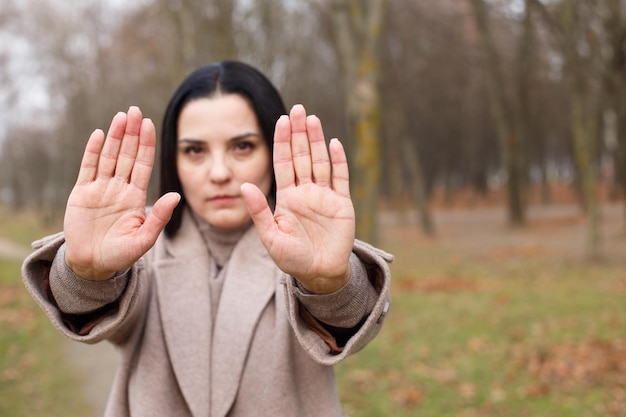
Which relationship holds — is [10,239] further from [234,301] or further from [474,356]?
[234,301]

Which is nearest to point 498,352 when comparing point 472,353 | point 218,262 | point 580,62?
point 472,353

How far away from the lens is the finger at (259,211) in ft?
5.65

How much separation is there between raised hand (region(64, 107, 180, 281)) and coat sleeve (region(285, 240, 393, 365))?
1.42ft

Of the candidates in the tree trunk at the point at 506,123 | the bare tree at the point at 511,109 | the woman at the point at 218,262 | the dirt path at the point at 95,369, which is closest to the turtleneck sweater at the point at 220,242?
the woman at the point at 218,262

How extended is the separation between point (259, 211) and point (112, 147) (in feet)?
1.56

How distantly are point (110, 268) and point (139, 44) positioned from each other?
22802mm

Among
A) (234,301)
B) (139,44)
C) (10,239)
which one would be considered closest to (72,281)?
(234,301)

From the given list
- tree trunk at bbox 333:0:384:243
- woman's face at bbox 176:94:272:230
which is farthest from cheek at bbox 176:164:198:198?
tree trunk at bbox 333:0:384:243

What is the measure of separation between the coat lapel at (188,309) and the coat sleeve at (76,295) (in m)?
0.16

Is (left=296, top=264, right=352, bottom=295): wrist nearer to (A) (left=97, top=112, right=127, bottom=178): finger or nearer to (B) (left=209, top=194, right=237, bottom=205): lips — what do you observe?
(B) (left=209, top=194, right=237, bottom=205): lips

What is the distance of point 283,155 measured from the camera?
5.94ft

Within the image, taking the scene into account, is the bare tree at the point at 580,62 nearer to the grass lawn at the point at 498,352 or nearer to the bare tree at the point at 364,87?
the grass lawn at the point at 498,352

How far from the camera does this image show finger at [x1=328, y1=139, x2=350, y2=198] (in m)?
1.75

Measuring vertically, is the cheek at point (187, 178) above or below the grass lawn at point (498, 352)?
above
